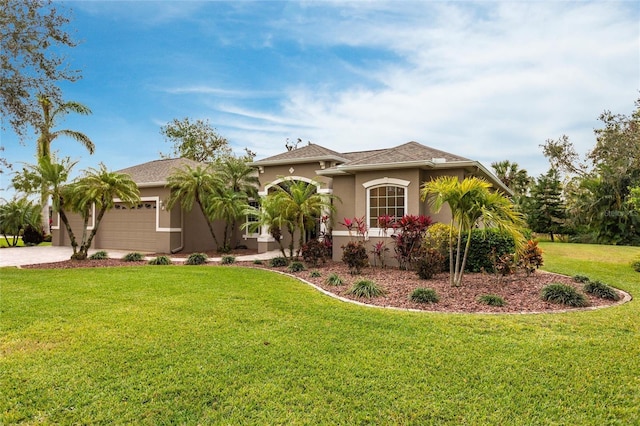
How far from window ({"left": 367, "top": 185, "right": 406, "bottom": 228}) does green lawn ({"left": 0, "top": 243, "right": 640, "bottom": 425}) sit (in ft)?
21.3

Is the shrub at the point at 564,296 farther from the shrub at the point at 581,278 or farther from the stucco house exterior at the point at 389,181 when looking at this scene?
the stucco house exterior at the point at 389,181

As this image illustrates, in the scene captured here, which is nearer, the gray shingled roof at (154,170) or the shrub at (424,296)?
the shrub at (424,296)

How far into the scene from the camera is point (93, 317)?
6.12 m

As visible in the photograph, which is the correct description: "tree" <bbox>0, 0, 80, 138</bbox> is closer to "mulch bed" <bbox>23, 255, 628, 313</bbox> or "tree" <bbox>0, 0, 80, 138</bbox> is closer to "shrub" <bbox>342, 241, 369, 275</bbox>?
"mulch bed" <bbox>23, 255, 628, 313</bbox>

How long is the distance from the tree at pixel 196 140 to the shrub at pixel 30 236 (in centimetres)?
1482

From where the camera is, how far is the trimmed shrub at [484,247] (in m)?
11.0

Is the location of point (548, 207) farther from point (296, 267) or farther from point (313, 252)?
point (296, 267)

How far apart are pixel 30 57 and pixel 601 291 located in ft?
53.9

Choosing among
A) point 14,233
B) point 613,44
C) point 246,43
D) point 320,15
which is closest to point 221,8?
point 246,43

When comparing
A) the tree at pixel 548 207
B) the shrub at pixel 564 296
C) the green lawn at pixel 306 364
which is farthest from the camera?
the tree at pixel 548 207

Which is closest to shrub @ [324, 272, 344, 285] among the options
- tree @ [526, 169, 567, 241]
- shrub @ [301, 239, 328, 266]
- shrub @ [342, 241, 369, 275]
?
shrub @ [342, 241, 369, 275]

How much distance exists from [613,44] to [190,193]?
15866mm

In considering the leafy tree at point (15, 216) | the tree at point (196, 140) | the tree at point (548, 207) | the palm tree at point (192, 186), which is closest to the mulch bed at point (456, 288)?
the palm tree at point (192, 186)

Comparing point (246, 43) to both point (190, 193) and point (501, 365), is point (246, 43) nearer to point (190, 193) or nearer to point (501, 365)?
point (190, 193)
